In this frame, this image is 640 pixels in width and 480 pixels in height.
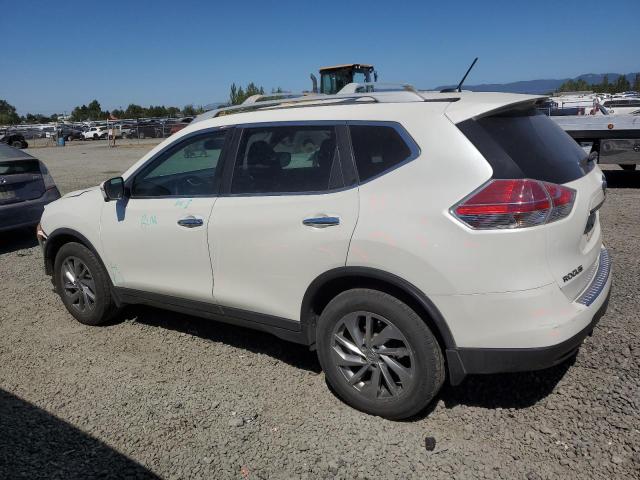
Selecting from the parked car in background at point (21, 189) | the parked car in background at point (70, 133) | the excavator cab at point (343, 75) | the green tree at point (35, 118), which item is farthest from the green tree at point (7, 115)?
the parked car in background at point (21, 189)

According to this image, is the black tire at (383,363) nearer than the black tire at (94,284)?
Yes

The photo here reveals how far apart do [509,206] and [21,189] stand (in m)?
7.16

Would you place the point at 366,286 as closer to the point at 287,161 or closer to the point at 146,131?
the point at 287,161

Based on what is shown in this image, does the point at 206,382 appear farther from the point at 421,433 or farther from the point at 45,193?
the point at 45,193

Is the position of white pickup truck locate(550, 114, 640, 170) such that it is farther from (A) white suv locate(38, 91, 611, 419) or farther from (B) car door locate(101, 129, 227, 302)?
(B) car door locate(101, 129, 227, 302)

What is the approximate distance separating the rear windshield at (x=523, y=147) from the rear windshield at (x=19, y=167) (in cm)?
693

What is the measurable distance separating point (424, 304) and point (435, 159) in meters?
0.76

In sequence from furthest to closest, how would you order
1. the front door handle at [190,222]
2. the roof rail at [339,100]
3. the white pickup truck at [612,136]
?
the white pickup truck at [612,136] → the front door handle at [190,222] → the roof rail at [339,100]

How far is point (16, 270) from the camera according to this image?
22.2ft

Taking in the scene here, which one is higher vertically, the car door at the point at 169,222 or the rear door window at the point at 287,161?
the rear door window at the point at 287,161

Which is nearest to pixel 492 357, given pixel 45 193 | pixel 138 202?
pixel 138 202

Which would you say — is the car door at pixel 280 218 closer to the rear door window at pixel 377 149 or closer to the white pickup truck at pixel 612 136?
the rear door window at pixel 377 149

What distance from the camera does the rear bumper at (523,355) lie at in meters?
2.76

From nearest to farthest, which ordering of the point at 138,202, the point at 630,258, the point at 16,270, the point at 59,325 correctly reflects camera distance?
the point at 138,202 → the point at 59,325 → the point at 630,258 → the point at 16,270
